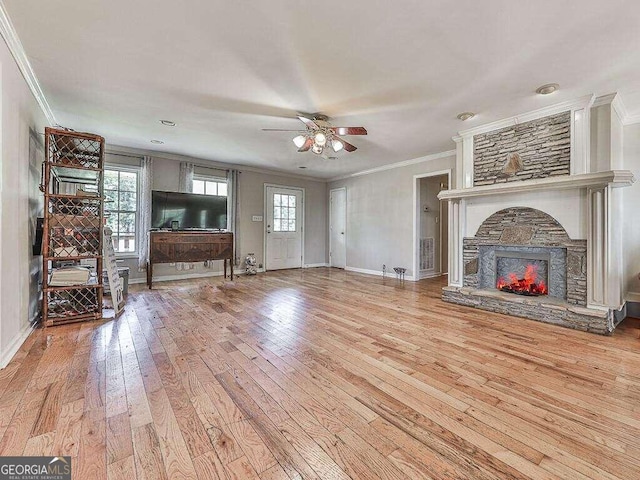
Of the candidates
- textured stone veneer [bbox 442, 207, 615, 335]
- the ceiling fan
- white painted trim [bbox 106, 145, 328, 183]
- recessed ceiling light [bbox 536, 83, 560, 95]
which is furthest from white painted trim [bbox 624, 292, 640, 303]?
white painted trim [bbox 106, 145, 328, 183]

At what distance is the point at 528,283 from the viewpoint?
361cm

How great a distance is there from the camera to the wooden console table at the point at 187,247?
4.73 meters

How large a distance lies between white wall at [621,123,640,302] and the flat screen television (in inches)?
243

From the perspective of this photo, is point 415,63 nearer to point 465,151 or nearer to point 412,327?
point 465,151

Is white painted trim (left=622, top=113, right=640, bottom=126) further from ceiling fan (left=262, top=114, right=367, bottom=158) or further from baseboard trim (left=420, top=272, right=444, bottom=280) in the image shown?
baseboard trim (left=420, top=272, right=444, bottom=280)

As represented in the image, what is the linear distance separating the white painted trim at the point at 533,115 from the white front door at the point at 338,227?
12.1 feet

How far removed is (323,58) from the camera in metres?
2.38

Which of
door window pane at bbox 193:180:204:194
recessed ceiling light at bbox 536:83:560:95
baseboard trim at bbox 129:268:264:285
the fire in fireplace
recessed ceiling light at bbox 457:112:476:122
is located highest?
recessed ceiling light at bbox 457:112:476:122

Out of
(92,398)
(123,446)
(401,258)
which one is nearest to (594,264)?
(401,258)

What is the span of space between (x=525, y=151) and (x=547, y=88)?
85 cm

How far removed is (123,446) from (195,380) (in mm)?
591

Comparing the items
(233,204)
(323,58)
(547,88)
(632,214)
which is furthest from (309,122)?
(632,214)

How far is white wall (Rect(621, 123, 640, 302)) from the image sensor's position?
337 cm

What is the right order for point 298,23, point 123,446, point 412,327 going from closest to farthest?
1. point 123,446
2. point 298,23
3. point 412,327
